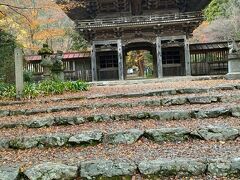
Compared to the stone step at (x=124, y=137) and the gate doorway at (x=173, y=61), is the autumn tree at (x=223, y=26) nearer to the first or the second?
the gate doorway at (x=173, y=61)

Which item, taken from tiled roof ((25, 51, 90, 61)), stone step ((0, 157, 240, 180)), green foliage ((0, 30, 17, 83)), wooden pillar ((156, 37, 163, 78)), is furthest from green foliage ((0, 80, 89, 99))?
tiled roof ((25, 51, 90, 61))

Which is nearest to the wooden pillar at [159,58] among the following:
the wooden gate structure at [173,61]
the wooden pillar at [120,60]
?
the wooden gate structure at [173,61]

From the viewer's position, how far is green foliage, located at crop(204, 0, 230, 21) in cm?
3744

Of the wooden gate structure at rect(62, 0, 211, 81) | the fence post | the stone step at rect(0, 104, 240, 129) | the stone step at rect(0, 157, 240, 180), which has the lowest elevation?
the stone step at rect(0, 157, 240, 180)

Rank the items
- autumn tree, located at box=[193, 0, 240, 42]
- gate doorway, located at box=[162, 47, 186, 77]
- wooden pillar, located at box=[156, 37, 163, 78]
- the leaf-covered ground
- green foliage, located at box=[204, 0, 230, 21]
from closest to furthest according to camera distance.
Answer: the leaf-covered ground
wooden pillar, located at box=[156, 37, 163, 78]
gate doorway, located at box=[162, 47, 186, 77]
autumn tree, located at box=[193, 0, 240, 42]
green foliage, located at box=[204, 0, 230, 21]

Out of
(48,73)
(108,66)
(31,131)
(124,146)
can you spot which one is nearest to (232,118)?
(124,146)

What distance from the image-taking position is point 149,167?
4855 mm

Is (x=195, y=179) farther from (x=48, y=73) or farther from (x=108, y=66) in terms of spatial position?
(x=108, y=66)

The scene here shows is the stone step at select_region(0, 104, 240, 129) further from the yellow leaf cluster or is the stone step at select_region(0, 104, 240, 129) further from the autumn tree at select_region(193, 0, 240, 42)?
the autumn tree at select_region(193, 0, 240, 42)

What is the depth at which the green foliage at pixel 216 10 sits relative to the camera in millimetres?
37441

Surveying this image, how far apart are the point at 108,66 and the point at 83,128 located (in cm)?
1552

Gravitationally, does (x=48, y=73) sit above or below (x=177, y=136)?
above

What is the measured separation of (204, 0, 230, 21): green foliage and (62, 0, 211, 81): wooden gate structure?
17.1 m

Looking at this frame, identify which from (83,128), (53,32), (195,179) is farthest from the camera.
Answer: (53,32)
